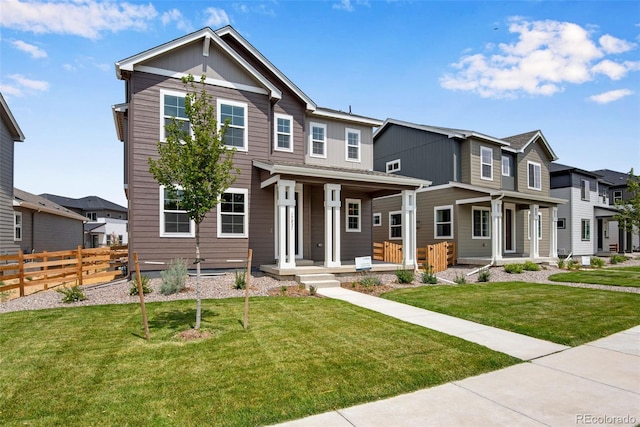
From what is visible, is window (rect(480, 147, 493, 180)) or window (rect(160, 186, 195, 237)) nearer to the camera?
window (rect(160, 186, 195, 237))

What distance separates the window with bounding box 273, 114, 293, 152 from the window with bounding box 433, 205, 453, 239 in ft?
29.4

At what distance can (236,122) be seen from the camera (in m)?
13.0

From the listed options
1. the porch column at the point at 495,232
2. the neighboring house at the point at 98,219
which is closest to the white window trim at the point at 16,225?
the neighboring house at the point at 98,219

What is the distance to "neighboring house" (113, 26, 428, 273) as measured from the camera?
37.7 feet

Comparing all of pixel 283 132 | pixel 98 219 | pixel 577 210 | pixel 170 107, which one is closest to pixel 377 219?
pixel 283 132

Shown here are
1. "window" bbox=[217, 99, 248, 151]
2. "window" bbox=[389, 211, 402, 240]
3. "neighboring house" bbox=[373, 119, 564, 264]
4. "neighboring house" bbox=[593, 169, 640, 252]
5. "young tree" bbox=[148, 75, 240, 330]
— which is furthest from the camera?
"neighboring house" bbox=[593, 169, 640, 252]

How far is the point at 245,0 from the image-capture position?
969 cm

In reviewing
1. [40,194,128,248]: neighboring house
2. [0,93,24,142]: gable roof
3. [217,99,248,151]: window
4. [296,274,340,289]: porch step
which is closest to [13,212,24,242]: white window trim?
[0,93,24,142]: gable roof

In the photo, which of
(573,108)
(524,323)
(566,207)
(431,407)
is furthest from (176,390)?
(566,207)

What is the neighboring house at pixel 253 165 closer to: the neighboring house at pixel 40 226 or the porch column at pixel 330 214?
the porch column at pixel 330 214

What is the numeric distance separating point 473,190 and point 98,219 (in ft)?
147

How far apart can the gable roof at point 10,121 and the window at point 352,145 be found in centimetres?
1530

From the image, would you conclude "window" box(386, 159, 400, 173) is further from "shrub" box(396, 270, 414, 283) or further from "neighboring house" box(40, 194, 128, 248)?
"neighboring house" box(40, 194, 128, 248)

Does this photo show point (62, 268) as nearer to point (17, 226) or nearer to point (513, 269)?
point (17, 226)
